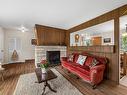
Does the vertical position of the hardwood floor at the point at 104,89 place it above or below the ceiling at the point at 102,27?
below

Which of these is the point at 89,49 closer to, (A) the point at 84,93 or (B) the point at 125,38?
(A) the point at 84,93

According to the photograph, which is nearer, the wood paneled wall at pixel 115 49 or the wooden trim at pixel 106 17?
the wooden trim at pixel 106 17

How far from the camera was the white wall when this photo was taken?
6714 mm

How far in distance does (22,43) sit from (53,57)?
3.24m

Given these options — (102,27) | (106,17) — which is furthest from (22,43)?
(106,17)

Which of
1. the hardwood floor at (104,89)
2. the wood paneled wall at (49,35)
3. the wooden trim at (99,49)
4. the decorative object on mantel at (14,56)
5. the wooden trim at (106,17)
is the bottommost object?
the hardwood floor at (104,89)

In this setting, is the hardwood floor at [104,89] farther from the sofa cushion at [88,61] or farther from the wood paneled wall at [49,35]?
the wood paneled wall at [49,35]

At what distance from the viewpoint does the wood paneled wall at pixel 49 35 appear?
5414mm

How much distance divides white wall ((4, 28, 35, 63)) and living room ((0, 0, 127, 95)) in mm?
66

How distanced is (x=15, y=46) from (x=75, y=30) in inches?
194

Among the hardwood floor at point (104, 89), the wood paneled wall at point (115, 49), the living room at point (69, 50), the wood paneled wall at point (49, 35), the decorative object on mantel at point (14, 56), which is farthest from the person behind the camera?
the decorative object on mantel at point (14, 56)

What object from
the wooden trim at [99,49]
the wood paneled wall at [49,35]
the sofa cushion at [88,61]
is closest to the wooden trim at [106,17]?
the wooden trim at [99,49]

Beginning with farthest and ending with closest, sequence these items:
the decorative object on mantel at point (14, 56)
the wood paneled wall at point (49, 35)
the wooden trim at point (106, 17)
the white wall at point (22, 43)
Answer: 1. the decorative object on mantel at point (14, 56)
2. the white wall at point (22, 43)
3. the wood paneled wall at point (49, 35)
4. the wooden trim at point (106, 17)

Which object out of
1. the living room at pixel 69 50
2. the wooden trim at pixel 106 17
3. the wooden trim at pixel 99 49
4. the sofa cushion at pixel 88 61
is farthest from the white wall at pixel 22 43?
the sofa cushion at pixel 88 61
